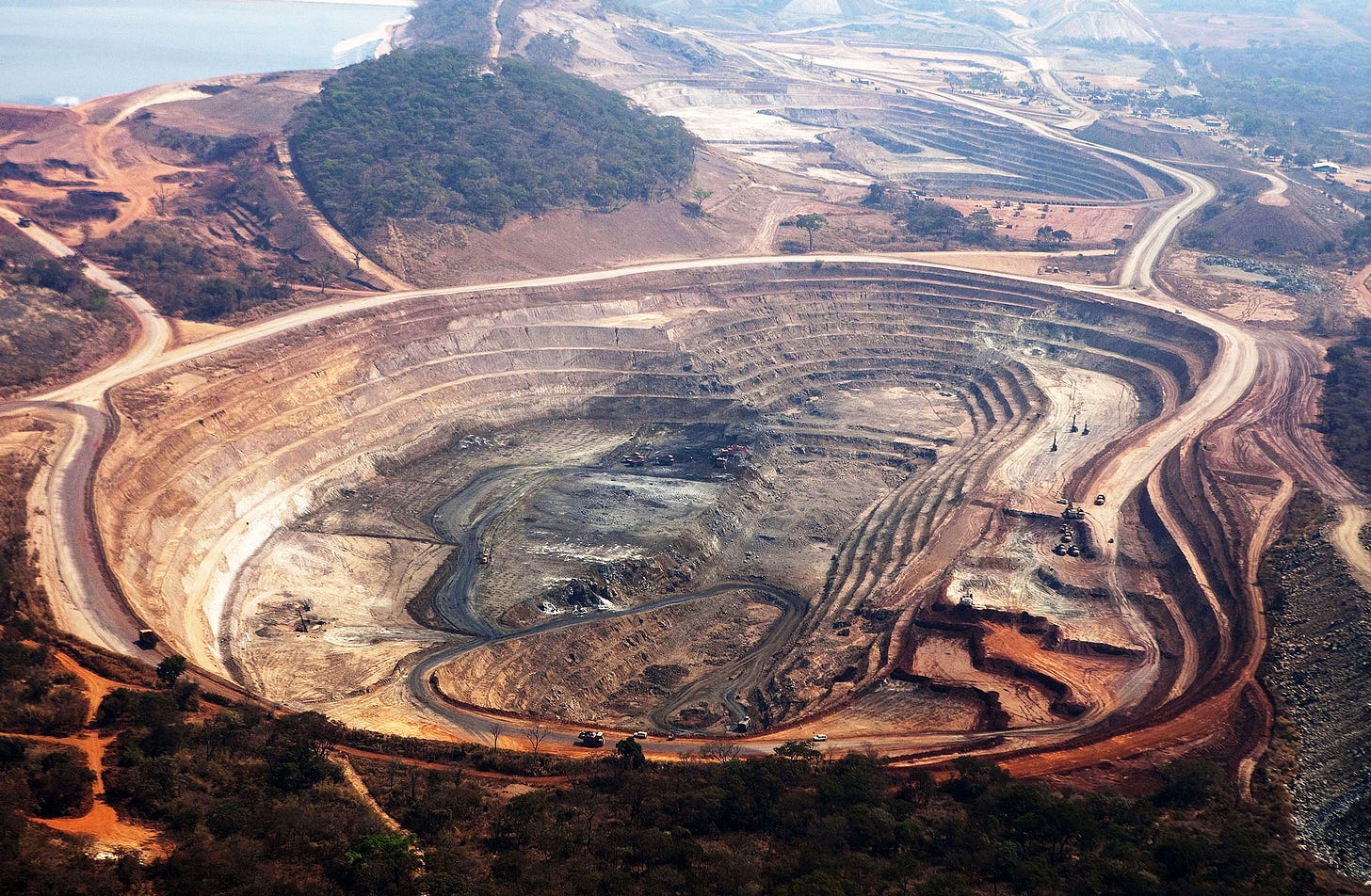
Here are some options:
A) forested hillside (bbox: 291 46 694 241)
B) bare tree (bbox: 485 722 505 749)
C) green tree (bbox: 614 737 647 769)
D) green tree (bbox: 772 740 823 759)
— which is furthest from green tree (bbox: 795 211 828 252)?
green tree (bbox: 614 737 647 769)

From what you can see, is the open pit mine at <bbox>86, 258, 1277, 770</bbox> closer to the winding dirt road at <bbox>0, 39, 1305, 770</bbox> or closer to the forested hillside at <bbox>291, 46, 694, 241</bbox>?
the winding dirt road at <bbox>0, 39, 1305, 770</bbox>

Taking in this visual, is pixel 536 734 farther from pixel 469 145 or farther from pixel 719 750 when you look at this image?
pixel 469 145

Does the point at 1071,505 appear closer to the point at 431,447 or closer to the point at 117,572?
the point at 431,447

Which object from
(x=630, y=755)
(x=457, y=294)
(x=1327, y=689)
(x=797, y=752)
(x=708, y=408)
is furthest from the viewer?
(x=457, y=294)

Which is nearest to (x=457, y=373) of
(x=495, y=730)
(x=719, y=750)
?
(x=495, y=730)

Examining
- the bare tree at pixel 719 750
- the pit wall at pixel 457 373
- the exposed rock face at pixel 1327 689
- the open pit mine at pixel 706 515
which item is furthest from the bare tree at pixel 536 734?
the exposed rock face at pixel 1327 689
